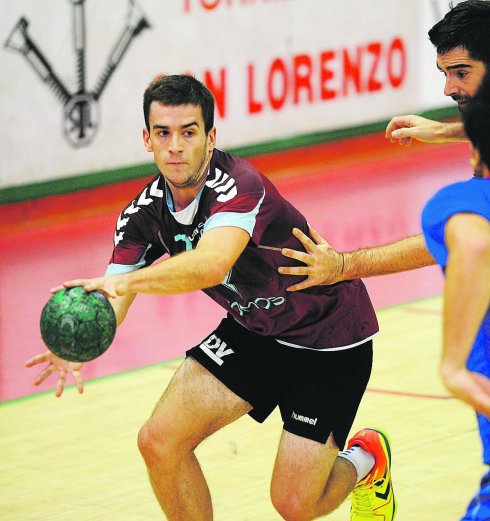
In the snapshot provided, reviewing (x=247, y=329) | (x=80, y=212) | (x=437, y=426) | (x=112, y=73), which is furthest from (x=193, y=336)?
(x=112, y=73)

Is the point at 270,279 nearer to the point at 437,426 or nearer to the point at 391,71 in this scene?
the point at 437,426

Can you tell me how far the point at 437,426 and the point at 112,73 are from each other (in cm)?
786

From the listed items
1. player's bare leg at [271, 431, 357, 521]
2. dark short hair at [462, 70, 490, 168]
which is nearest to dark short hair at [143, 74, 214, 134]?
player's bare leg at [271, 431, 357, 521]

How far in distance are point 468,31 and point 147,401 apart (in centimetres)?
362

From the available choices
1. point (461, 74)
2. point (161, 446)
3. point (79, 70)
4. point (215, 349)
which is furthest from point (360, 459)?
point (79, 70)

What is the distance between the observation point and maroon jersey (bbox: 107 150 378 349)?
16.1ft

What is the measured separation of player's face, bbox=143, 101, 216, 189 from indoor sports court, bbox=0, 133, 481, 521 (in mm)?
1786

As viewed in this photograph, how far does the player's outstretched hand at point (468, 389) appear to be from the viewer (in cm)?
330

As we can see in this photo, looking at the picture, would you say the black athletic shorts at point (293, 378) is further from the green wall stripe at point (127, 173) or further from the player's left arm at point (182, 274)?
the green wall stripe at point (127, 173)

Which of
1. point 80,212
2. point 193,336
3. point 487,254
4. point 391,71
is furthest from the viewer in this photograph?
point 391,71

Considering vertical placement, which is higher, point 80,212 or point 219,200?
point 219,200

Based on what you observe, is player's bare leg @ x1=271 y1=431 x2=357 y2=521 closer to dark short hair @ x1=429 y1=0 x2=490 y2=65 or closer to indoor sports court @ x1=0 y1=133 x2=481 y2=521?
indoor sports court @ x1=0 y1=133 x2=481 y2=521

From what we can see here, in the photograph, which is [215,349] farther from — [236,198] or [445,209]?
[445,209]

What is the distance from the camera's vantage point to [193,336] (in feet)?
29.8
